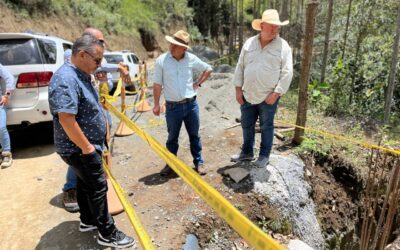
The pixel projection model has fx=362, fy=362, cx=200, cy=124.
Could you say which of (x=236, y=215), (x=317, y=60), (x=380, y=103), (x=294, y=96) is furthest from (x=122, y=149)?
(x=317, y=60)

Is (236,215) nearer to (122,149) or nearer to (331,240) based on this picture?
(331,240)

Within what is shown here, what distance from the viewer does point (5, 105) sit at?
5.22m

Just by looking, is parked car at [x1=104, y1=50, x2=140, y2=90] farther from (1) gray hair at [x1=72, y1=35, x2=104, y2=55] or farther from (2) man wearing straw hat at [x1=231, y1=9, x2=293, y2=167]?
(1) gray hair at [x1=72, y1=35, x2=104, y2=55]

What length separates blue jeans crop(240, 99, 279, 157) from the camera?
4.53m

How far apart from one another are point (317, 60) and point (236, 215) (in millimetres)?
15556

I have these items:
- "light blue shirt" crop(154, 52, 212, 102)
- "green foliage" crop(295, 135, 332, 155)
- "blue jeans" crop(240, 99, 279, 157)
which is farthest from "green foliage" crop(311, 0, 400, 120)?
"light blue shirt" crop(154, 52, 212, 102)

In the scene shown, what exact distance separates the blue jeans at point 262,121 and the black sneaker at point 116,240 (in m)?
2.21

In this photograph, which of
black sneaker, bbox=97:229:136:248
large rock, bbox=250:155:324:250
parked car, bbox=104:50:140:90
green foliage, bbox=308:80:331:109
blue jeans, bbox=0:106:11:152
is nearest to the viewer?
black sneaker, bbox=97:229:136:248

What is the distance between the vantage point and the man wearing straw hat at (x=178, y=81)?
13.9 ft

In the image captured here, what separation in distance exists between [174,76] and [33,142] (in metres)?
3.48

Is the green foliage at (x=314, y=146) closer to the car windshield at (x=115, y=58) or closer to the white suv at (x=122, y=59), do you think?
the white suv at (x=122, y=59)

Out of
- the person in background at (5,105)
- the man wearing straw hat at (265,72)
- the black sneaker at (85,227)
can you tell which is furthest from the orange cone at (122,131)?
the black sneaker at (85,227)

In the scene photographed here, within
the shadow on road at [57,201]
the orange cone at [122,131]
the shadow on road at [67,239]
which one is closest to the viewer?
Answer: the shadow on road at [67,239]

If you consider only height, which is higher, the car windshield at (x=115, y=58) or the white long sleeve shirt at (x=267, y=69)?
the white long sleeve shirt at (x=267, y=69)
